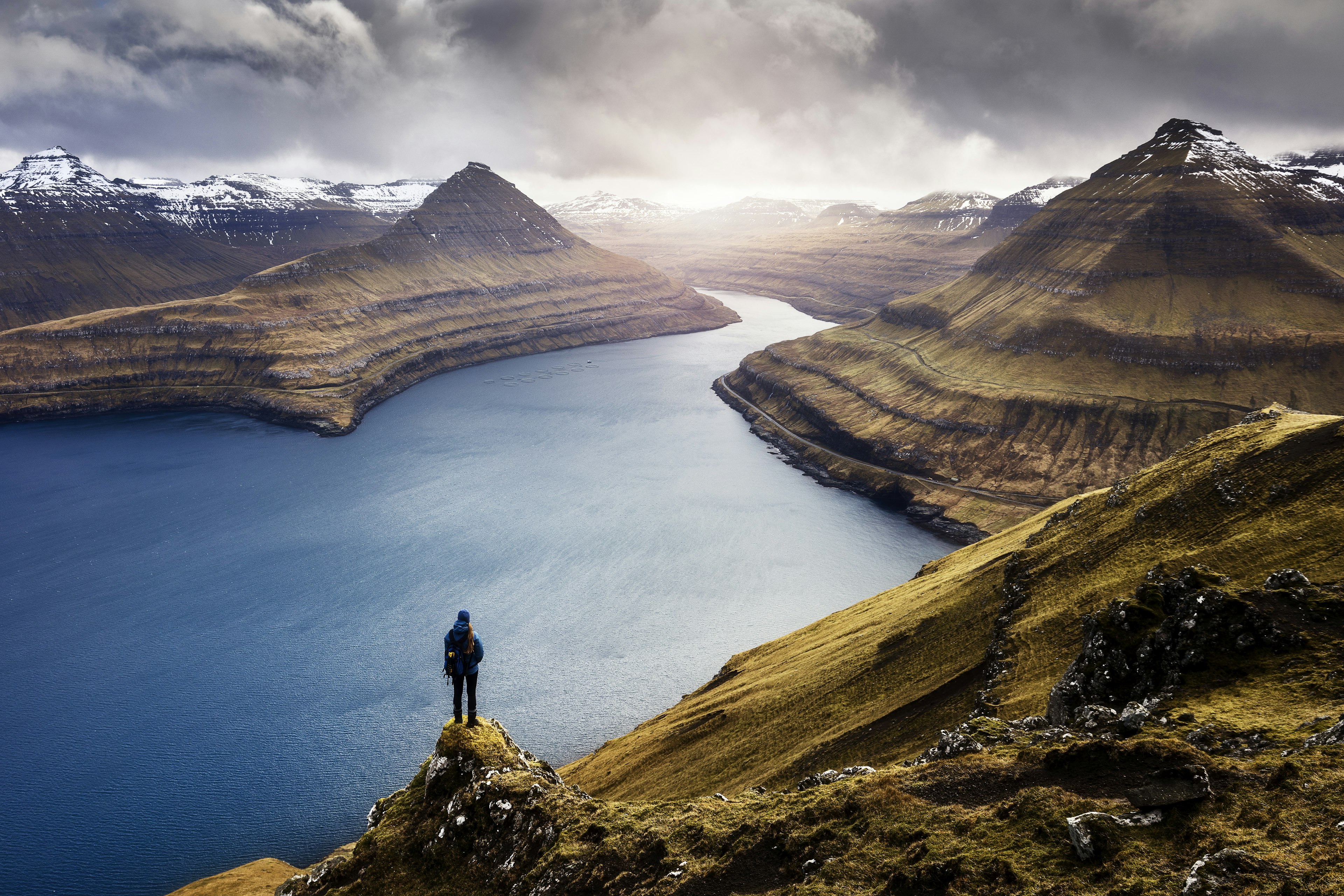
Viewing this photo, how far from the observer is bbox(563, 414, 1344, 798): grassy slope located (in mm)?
37688

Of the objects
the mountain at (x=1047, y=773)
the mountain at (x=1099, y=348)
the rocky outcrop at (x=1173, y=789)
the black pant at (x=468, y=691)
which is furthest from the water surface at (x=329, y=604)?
the rocky outcrop at (x=1173, y=789)

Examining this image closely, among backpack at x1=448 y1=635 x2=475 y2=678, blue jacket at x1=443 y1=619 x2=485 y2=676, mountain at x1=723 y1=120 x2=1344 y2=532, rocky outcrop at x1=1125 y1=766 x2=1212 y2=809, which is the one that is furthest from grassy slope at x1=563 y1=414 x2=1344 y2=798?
mountain at x1=723 y1=120 x2=1344 y2=532

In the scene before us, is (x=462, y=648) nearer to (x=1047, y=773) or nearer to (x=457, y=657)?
(x=457, y=657)

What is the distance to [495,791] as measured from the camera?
23.9 meters

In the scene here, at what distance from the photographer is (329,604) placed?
8369 centimetres

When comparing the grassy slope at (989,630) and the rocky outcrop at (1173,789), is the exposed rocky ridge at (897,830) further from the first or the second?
the grassy slope at (989,630)

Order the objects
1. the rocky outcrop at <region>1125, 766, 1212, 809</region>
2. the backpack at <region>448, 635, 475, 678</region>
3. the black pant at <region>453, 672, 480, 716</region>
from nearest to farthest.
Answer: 1. the rocky outcrop at <region>1125, 766, 1212, 809</region>
2. the backpack at <region>448, 635, 475, 678</region>
3. the black pant at <region>453, 672, 480, 716</region>

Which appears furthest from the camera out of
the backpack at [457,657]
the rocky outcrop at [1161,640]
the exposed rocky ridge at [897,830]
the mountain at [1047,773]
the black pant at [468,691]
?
the rocky outcrop at [1161,640]

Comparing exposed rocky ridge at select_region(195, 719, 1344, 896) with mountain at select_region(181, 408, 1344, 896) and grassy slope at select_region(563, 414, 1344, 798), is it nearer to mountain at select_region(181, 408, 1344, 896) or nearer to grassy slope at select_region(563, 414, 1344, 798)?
mountain at select_region(181, 408, 1344, 896)

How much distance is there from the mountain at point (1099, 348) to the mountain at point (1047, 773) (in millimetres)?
66336

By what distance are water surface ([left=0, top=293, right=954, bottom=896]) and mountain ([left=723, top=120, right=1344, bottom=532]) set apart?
17.8 metres

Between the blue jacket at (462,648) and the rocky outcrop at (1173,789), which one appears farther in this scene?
the blue jacket at (462,648)

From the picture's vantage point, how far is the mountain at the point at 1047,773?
17281mm

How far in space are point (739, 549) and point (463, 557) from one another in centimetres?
3662
